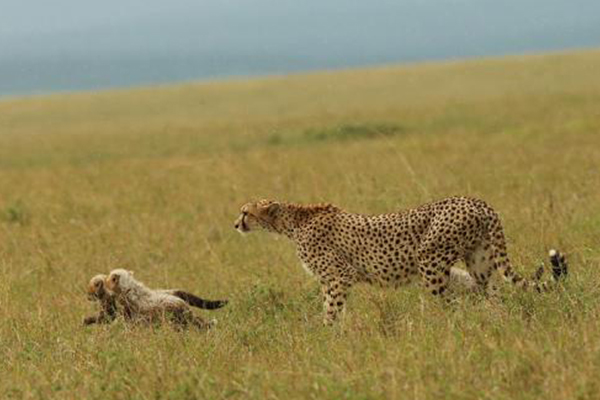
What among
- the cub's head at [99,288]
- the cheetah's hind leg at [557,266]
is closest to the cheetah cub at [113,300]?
the cub's head at [99,288]

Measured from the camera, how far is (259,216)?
7074 millimetres

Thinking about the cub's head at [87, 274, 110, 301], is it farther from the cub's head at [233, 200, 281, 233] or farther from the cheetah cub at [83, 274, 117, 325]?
the cub's head at [233, 200, 281, 233]

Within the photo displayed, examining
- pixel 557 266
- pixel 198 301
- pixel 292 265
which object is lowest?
pixel 292 265

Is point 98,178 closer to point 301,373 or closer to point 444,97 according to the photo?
point 301,373

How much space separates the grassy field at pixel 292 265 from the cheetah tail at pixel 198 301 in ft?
0.24

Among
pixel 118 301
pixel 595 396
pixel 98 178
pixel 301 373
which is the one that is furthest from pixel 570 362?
pixel 98 178

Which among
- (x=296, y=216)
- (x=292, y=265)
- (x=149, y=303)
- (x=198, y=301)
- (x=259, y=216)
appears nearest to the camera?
(x=149, y=303)

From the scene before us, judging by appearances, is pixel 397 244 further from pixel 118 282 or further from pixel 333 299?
pixel 118 282

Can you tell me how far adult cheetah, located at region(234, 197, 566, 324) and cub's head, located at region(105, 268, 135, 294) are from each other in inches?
35.9

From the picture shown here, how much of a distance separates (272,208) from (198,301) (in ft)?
2.45

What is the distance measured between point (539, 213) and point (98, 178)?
856cm

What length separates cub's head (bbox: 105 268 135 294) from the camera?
6566 mm

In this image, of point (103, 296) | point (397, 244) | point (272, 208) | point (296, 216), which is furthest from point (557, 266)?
point (103, 296)

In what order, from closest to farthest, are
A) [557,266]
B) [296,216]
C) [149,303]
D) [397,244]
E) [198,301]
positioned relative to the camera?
[557,266] < [397,244] < [149,303] < [198,301] < [296,216]
